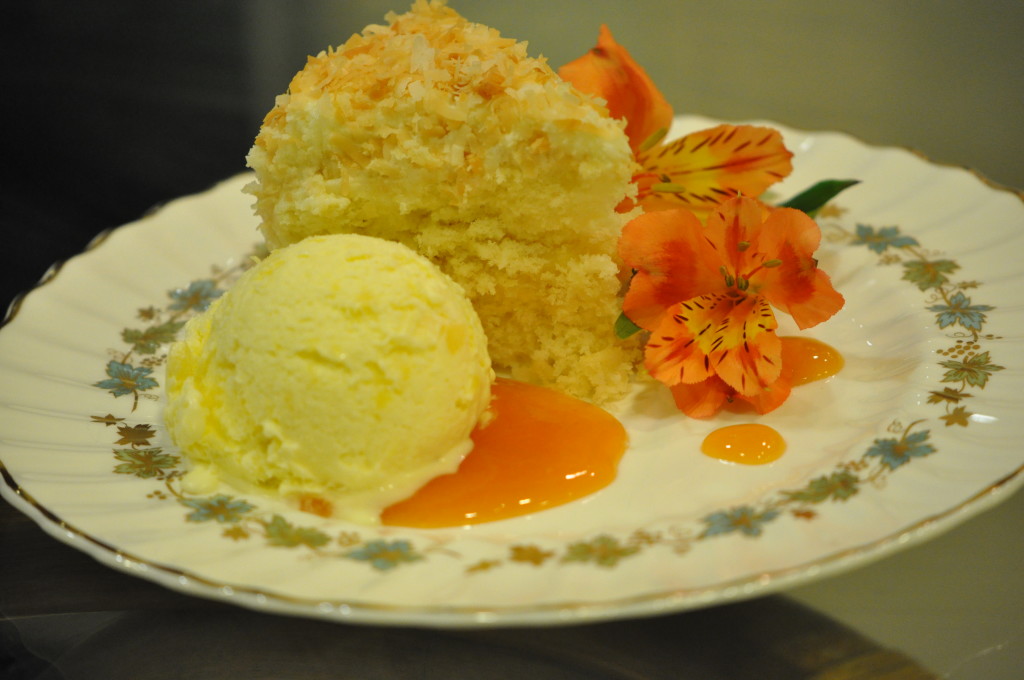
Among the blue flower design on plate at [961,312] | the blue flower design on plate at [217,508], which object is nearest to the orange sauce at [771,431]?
the blue flower design on plate at [961,312]

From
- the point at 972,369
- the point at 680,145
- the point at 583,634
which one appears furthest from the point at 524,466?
the point at 680,145

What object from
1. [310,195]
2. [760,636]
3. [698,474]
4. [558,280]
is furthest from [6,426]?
[760,636]

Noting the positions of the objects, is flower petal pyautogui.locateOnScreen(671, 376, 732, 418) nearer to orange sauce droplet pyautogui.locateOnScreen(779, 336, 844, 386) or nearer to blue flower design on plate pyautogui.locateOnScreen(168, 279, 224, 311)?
orange sauce droplet pyautogui.locateOnScreen(779, 336, 844, 386)

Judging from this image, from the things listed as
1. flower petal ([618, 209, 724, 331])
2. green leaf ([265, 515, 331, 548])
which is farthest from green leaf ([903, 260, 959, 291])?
green leaf ([265, 515, 331, 548])

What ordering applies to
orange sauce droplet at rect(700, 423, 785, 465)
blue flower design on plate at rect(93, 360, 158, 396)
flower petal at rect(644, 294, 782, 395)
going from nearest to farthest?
orange sauce droplet at rect(700, 423, 785, 465) → flower petal at rect(644, 294, 782, 395) → blue flower design on plate at rect(93, 360, 158, 396)

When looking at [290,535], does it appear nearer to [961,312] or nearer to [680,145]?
[680,145]

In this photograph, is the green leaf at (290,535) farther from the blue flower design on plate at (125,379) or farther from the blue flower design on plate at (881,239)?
the blue flower design on plate at (881,239)
